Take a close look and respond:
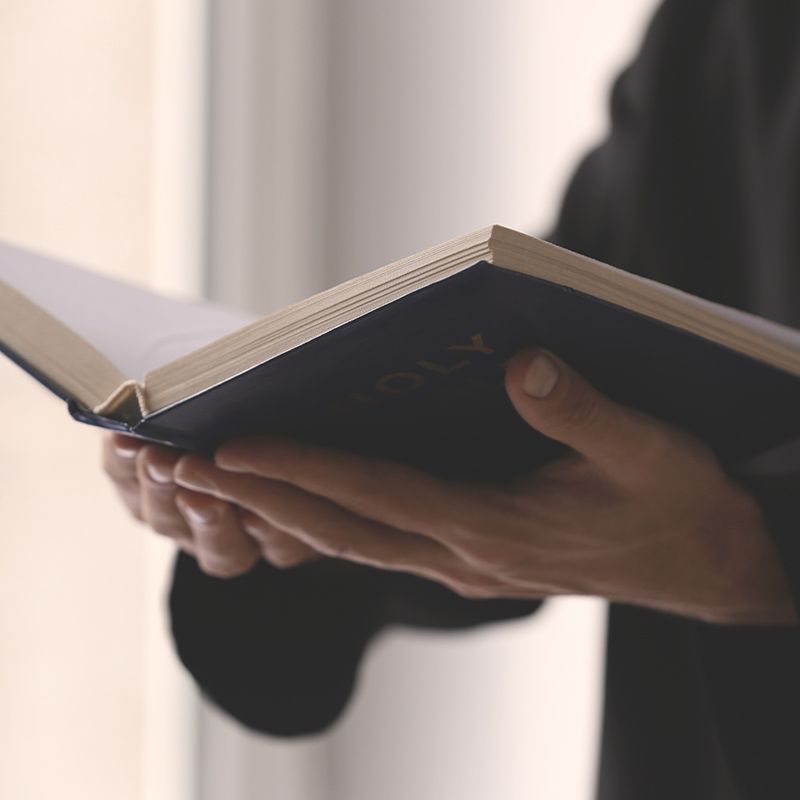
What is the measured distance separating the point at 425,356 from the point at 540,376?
0.14 feet

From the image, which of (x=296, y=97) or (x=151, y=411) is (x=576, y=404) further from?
(x=296, y=97)

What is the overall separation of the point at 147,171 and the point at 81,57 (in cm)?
14

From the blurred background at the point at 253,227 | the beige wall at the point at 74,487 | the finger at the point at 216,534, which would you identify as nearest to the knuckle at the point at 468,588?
the finger at the point at 216,534

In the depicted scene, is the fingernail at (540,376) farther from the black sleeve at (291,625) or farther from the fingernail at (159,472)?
the black sleeve at (291,625)

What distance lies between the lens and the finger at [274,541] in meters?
0.55

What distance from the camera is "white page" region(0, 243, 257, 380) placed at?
0.46 meters

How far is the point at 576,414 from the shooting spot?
41cm

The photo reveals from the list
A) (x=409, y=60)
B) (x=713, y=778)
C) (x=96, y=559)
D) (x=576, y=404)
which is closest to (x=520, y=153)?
(x=409, y=60)

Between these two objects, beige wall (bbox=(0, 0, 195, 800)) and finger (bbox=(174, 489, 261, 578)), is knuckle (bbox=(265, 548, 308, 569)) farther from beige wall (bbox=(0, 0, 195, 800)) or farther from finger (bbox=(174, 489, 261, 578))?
beige wall (bbox=(0, 0, 195, 800))

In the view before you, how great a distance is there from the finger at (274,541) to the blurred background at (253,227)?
0.40 m

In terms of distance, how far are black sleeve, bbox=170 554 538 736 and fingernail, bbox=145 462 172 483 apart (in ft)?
0.86

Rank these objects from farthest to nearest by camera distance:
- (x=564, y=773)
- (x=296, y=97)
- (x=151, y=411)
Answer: (x=296, y=97) < (x=564, y=773) < (x=151, y=411)

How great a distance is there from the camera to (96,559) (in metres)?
1.12

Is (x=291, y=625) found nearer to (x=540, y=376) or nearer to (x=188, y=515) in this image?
(x=188, y=515)
